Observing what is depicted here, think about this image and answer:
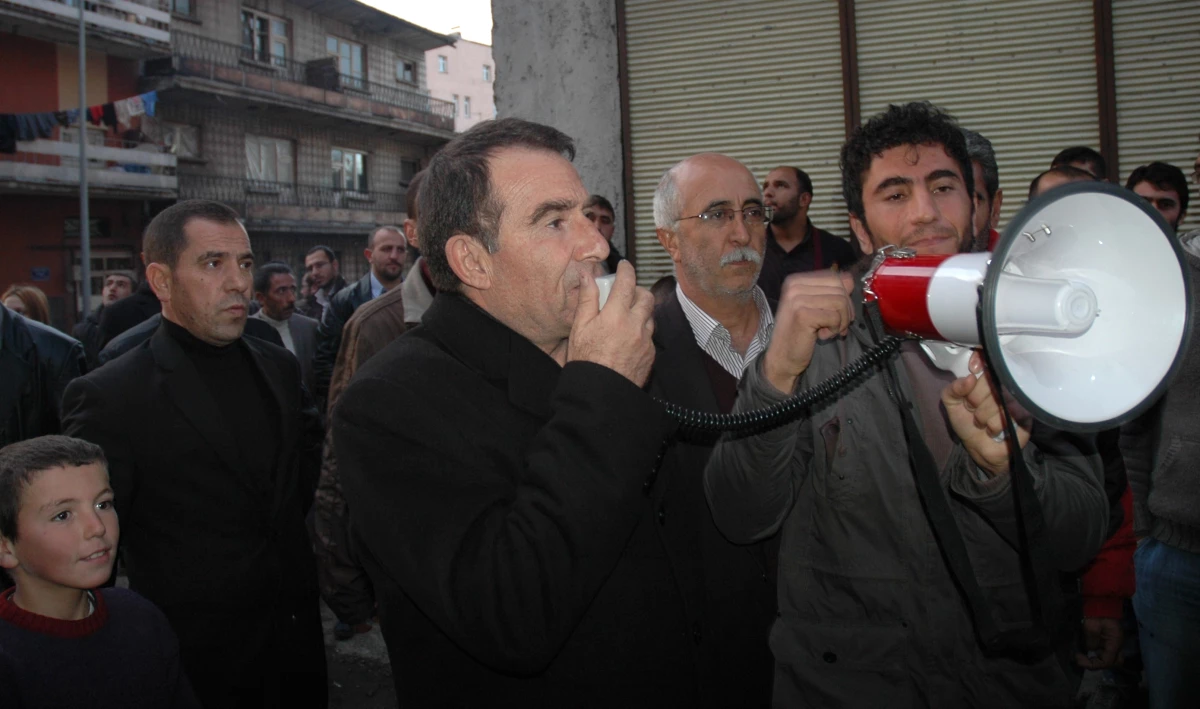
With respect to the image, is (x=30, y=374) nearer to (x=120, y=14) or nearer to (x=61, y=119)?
(x=61, y=119)

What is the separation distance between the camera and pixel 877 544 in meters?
1.97

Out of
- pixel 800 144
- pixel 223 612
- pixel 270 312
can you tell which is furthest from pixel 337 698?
pixel 800 144

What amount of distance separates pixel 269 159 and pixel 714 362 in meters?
27.7

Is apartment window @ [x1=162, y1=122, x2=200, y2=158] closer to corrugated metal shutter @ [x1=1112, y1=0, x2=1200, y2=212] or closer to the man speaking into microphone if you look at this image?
corrugated metal shutter @ [x1=1112, y1=0, x2=1200, y2=212]

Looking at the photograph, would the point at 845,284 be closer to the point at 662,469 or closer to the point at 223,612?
the point at 662,469

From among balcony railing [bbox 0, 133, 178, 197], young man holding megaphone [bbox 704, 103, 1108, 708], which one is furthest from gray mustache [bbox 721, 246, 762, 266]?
balcony railing [bbox 0, 133, 178, 197]

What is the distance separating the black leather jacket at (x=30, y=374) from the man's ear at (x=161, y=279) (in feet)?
3.21

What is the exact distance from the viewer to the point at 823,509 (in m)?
2.06

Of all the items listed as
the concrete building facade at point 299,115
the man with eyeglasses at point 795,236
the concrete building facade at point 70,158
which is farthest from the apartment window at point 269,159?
the man with eyeglasses at point 795,236

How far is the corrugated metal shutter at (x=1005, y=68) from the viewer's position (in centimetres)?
515

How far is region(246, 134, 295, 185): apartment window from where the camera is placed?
26.9m

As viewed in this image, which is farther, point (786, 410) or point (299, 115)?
point (299, 115)

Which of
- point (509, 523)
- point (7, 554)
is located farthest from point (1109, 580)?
point (7, 554)

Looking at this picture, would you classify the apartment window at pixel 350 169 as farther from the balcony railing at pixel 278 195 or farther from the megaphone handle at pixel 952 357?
the megaphone handle at pixel 952 357
